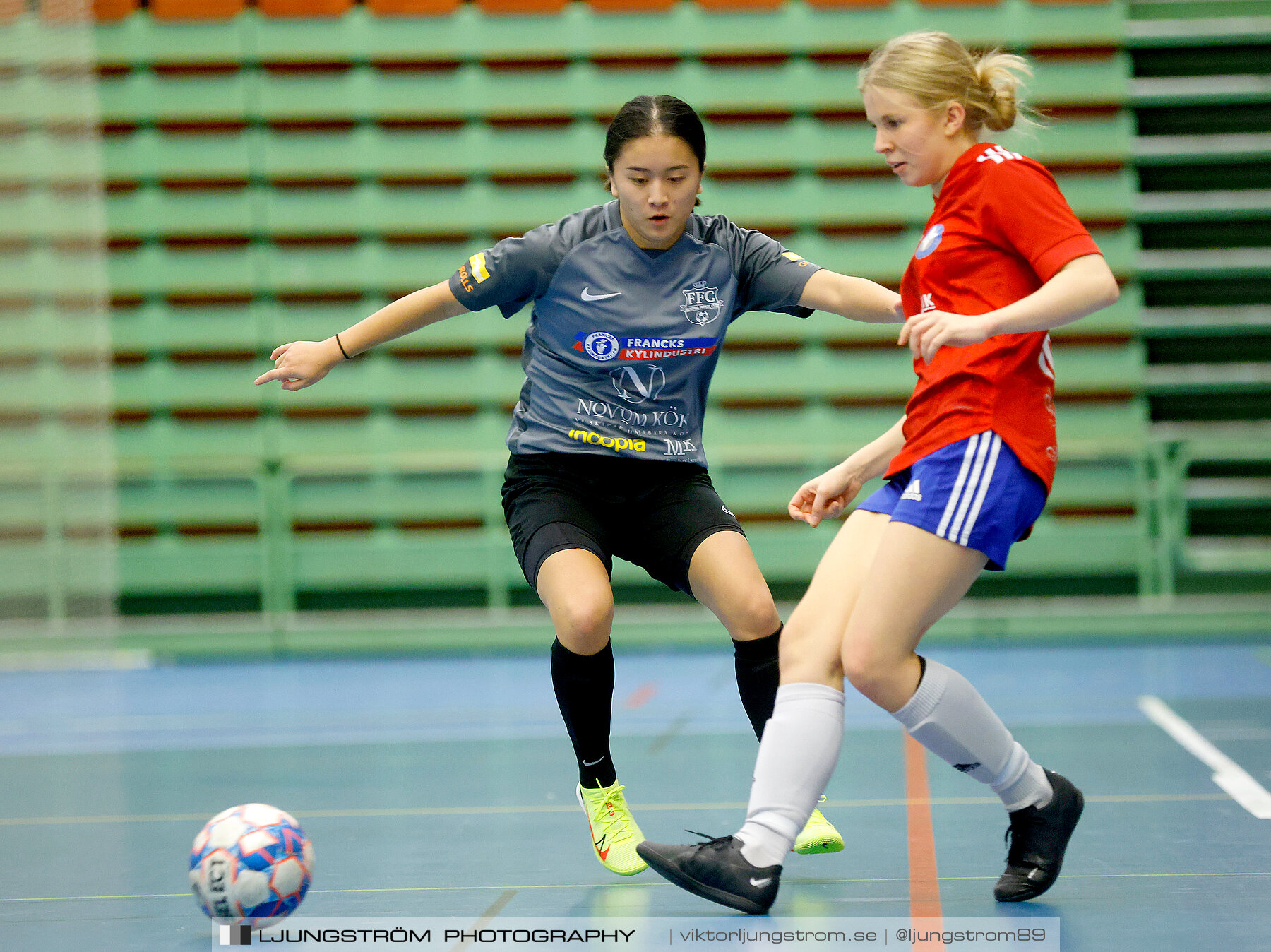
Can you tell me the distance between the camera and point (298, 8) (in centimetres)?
774

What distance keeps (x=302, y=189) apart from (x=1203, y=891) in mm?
6744

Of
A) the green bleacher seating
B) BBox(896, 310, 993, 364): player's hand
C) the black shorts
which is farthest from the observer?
the green bleacher seating

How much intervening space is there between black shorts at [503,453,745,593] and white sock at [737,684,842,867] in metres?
0.56

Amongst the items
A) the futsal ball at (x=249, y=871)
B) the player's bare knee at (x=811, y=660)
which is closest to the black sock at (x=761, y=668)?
the player's bare knee at (x=811, y=660)

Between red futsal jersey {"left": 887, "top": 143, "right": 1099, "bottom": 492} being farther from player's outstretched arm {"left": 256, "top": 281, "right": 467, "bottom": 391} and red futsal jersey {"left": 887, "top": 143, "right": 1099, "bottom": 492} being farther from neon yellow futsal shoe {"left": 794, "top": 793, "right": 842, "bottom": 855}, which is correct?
player's outstretched arm {"left": 256, "top": 281, "right": 467, "bottom": 391}

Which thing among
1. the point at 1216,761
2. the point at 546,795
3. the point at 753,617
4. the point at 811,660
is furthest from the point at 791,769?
the point at 1216,761

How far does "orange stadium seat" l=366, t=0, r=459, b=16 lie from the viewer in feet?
25.4

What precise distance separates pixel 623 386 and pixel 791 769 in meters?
0.98

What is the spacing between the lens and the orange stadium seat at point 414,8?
25.4ft

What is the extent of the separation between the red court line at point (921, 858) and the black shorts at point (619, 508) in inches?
30.5

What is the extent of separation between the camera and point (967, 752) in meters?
2.36

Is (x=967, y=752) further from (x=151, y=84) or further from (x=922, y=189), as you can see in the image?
(x=151, y=84)

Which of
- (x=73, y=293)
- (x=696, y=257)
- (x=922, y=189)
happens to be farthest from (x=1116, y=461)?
(x=73, y=293)

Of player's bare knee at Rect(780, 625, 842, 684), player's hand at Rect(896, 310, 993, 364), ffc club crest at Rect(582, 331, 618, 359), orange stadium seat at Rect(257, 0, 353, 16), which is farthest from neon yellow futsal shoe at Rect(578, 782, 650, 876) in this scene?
orange stadium seat at Rect(257, 0, 353, 16)
